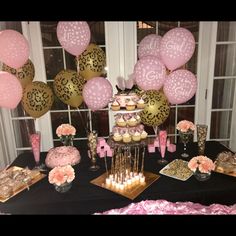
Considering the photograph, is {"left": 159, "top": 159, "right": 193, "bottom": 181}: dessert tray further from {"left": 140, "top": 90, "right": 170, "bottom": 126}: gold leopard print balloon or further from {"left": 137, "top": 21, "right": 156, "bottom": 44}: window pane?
{"left": 137, "top": 21, "right": 156, "bottom": 44}: window pane

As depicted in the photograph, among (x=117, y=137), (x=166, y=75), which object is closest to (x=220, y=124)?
(x=166, y=75)

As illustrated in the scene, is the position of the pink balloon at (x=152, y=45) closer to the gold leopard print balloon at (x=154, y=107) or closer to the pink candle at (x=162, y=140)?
the gold leopard print balloon at (x=154, y=107)

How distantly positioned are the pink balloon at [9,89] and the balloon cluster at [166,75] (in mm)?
1045

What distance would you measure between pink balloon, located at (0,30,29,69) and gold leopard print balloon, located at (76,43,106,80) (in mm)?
500

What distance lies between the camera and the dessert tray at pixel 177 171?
6.75 ft

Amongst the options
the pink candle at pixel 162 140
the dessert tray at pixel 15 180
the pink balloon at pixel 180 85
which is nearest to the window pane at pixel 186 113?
the pink balloon at pixel 180 85

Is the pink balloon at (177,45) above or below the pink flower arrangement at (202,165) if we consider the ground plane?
above

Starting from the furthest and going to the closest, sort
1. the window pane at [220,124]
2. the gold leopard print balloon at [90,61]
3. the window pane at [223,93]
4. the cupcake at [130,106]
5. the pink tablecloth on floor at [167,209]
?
the window pane at [220,124], the window pane at [223,93], the gold leopard print balloon at [90,61], the cupcake at [130,106], the pink tablecloth on floor at [167,209]

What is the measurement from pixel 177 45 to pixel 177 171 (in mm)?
1041

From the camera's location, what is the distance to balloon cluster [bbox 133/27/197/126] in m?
2.21
